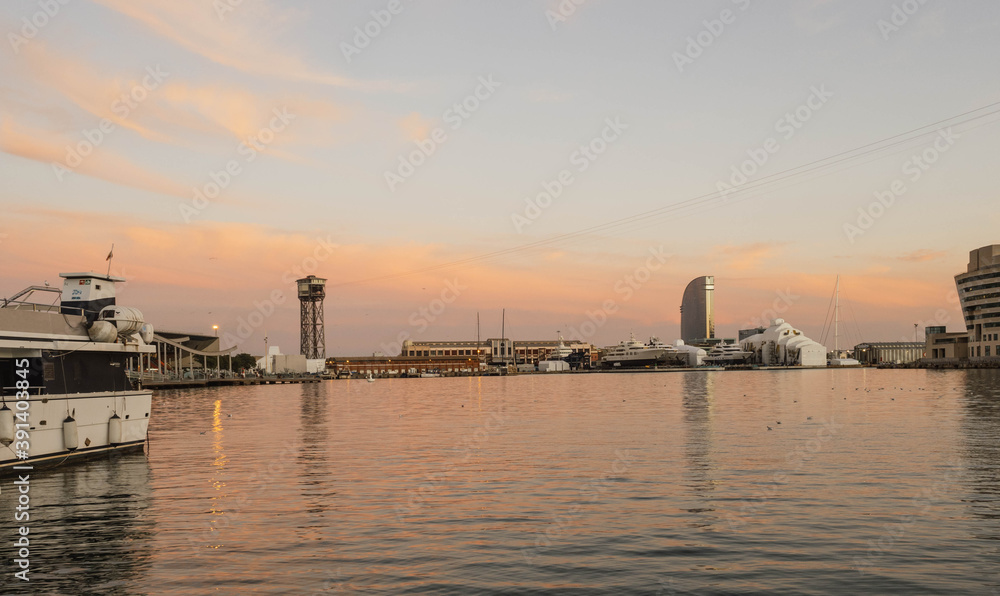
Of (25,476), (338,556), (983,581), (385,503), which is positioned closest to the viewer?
(983,581)

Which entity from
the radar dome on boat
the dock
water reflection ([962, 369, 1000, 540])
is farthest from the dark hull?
the dock

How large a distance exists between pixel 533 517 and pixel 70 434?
68.1 ft

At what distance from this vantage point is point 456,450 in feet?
124

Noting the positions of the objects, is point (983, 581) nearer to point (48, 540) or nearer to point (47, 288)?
point (48, 540)

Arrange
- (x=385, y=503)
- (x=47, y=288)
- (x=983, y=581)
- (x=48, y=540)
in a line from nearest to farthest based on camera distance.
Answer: (x=983, y=581)
(x=48, y=540)
(x=385, y=503)
(x=47, y=288)

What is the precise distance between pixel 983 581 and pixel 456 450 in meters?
25.9

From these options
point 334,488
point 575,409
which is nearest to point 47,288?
point 334,488

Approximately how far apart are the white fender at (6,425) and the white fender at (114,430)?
5879 millimetres

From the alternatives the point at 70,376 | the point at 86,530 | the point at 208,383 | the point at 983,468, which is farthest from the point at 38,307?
the point at 208,383

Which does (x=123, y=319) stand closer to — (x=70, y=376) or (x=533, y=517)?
(x=70, y=376)

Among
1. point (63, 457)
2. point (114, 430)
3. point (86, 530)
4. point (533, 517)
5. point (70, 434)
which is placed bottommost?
point (533, 517)

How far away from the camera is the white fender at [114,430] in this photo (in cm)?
3375

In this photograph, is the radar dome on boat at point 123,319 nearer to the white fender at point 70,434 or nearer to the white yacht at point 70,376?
the white yacht at point 70,376

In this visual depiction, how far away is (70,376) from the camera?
103 feet
